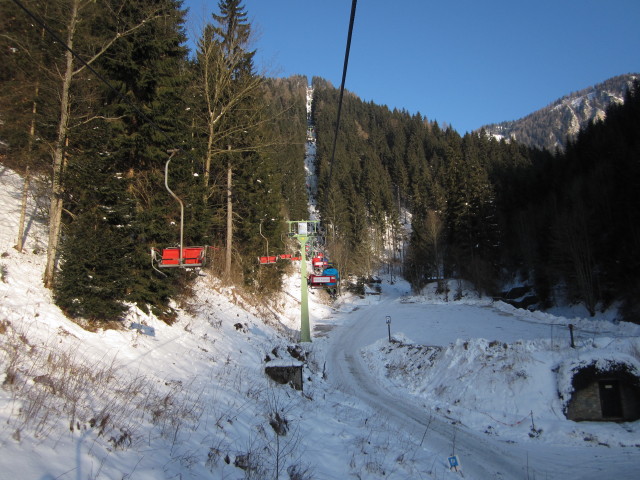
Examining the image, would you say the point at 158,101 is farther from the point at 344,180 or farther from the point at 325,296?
the point at 344,180

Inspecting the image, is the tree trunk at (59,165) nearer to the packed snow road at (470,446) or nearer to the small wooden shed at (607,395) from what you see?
the packed snow road at (470,446)

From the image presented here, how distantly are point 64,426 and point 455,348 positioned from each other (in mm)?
11933

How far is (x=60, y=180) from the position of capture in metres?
9.89

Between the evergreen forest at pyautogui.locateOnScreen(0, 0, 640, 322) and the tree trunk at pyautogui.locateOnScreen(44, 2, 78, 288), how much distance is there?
2.2 inches

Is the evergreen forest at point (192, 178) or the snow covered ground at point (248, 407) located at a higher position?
the evergreen forest at point (192, 178)

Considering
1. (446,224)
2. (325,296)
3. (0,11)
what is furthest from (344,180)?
(0,11)

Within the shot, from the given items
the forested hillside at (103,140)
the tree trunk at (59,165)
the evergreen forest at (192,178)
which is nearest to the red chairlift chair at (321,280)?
the evergreen forest at (192,178)

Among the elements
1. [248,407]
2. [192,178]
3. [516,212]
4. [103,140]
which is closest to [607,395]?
[248,407]

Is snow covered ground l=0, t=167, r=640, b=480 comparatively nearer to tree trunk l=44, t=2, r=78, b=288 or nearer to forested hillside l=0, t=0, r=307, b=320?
tree trunk l=44, t=2, r=78, b=288

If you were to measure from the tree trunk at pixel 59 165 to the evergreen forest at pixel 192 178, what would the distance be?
0.06m

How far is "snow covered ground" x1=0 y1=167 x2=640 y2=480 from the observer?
4086 mm

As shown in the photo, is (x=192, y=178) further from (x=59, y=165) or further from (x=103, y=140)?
(x=59, y=165)

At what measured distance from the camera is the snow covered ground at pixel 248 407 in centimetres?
409

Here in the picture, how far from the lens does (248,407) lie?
7.09m
